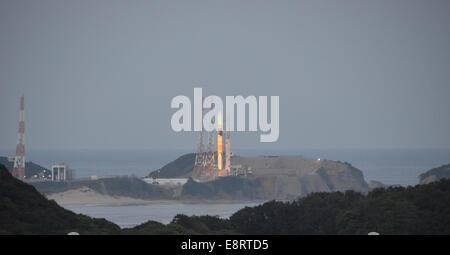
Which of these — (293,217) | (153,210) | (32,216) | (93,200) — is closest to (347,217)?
(293,217)

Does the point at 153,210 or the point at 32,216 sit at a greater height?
the point at 32,216

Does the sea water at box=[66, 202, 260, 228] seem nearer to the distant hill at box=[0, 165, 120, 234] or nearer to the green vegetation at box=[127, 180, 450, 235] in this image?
the green vegetation at box=[127, 180, 450, 235]

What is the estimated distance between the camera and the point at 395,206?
63000mm

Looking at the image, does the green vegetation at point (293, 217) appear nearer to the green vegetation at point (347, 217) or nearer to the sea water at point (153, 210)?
the green vegetation at point (347, 217)

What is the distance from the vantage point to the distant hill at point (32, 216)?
170ft

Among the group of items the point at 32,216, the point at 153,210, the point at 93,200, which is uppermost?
the point at 32,216

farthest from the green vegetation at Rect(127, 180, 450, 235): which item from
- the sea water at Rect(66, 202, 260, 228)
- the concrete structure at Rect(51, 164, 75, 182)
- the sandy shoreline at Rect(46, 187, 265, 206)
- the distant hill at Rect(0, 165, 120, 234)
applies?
the concrete structure at Rect(51, 164, 75, 182)

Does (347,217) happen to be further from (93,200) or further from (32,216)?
(93,200)

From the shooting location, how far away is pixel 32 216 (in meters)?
54.2

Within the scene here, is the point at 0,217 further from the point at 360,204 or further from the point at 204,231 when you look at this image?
the point at 360,204

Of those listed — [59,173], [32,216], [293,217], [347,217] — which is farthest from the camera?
[59,173]

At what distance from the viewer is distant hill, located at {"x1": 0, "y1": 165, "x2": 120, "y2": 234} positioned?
51875 millimetres

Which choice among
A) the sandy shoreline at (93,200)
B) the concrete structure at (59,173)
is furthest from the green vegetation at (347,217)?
the concrete structure at (59,173)
